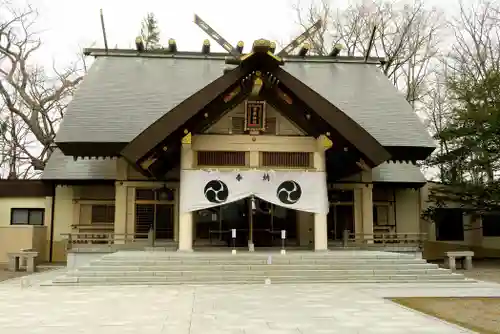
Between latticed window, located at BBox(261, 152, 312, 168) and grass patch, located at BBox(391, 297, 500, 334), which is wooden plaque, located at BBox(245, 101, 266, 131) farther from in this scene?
grass patch, located at BBox(391, 297, 500, 334)

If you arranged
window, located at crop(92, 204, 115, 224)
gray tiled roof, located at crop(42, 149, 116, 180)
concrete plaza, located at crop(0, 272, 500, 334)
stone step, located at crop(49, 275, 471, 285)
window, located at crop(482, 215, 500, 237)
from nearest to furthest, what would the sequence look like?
concrete plaza, located at crop(0, 272, 500, 334), stone step, located at crop(49, 275, 471, 285), gray tiled roof, located at crop(42, 149, 116, 180), window, located at crop(92, 204, 115, 224), window, located at crop(482, 215, 500, 237)

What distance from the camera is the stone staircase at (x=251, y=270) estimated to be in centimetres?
1286

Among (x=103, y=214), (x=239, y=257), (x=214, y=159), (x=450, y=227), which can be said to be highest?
(x=214, y=159)

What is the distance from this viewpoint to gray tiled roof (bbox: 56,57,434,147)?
60.1 feet

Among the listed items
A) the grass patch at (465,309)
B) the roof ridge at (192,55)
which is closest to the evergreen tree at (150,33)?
the roof ridge at (192,55)

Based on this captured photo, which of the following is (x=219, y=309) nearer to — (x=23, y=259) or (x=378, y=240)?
(x=378, y=240)

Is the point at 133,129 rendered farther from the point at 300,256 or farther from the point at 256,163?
the point at 300,256

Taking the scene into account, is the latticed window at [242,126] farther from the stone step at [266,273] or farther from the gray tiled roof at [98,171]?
the stone step at [266,273]

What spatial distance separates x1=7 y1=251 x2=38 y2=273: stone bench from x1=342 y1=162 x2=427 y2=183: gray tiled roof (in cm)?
1344

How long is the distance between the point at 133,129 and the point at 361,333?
13269mm

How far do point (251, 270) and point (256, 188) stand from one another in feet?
10.4

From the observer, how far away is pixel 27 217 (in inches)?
858

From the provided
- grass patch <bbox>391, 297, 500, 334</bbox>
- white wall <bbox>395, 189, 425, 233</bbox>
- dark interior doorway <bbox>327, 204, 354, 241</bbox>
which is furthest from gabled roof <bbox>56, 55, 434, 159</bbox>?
grass patch <bbox>391, 297, 500, 334</bbox>

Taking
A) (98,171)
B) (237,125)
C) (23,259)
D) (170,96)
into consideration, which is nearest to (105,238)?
(98,171)
